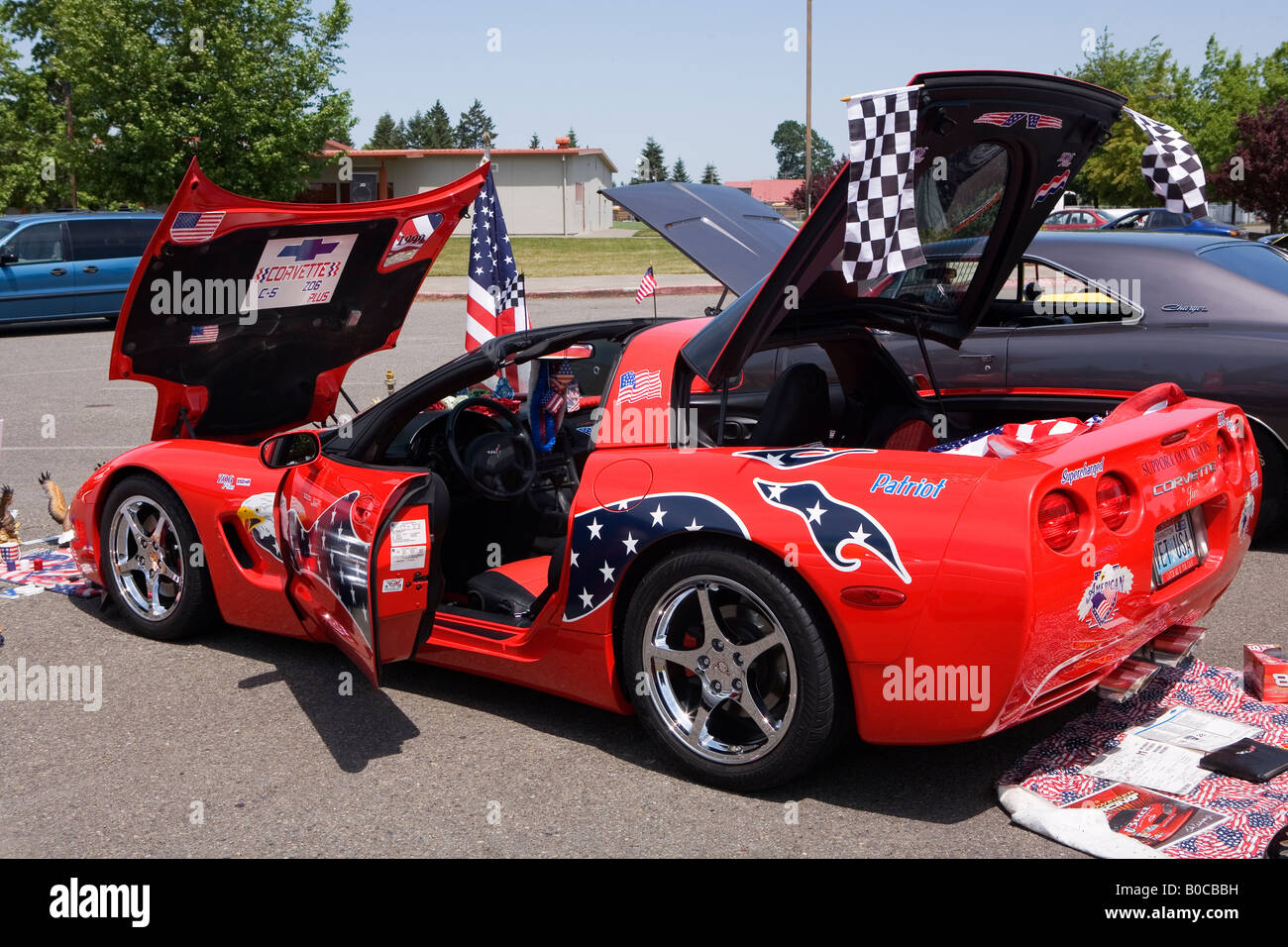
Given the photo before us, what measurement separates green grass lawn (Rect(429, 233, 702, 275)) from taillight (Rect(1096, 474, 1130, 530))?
2440cm

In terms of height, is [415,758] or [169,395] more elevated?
[169,395]

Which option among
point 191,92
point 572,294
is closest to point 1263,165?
point 572,294

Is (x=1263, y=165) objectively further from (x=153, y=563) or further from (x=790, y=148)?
(x=790, y=148)

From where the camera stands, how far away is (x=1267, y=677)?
401 cm

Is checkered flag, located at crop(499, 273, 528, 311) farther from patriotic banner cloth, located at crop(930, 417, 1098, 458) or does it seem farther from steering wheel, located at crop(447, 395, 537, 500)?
patriotic banner cloth, located at crop(930, 417, 1098, 458)

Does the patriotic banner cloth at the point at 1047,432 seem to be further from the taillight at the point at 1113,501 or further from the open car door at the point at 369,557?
the open car door at the point at 369,557

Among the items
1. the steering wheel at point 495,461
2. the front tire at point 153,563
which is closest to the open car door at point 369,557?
the steering wheel at point 495,461

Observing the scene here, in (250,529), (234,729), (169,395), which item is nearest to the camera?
(234,729)

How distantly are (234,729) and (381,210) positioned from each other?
2.08m

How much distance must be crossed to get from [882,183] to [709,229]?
4.51 m

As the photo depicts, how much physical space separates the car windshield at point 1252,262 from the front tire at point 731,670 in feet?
12.9

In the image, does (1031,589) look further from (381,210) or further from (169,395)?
(169,395)
